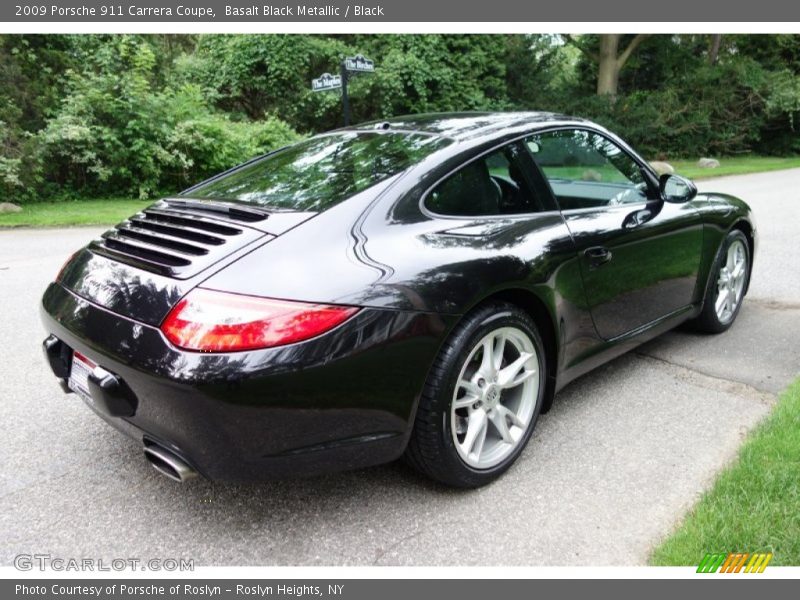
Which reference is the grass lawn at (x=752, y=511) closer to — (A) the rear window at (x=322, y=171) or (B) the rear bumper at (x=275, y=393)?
(B) the rear bumper at (x=275, y=393)

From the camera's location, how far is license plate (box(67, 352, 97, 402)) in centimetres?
225

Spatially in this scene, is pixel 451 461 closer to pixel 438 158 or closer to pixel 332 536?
pixel 332 536

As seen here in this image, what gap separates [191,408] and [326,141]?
5.80 feet

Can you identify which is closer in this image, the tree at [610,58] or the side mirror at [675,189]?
the side mirror at [675,189]

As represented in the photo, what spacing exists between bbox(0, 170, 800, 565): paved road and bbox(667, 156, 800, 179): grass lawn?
14.9 meters

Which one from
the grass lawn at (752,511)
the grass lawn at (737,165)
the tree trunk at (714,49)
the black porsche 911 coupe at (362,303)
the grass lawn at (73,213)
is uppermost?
the tree trunk at (714,49)

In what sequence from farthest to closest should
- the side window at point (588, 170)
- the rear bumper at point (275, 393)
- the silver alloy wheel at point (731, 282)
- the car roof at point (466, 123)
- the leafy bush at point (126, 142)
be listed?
the leafy bush at point (126, 142), the silver alloy wheel at point (731, 282), the side window at point (588, 170), the car roof at point (466, 123), the rear bumper at point (275, 393)

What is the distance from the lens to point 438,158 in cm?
256

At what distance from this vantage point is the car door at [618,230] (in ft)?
9.68

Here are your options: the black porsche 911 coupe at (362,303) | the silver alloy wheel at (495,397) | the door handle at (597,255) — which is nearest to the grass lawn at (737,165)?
the door handle at (597,255)

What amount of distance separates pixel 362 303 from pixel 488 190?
3.16 ft

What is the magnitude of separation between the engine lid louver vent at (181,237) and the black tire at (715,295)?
3.01 metres

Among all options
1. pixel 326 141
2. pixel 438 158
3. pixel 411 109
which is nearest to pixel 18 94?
pixel 411 109

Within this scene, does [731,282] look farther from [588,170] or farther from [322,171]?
[322,171]
